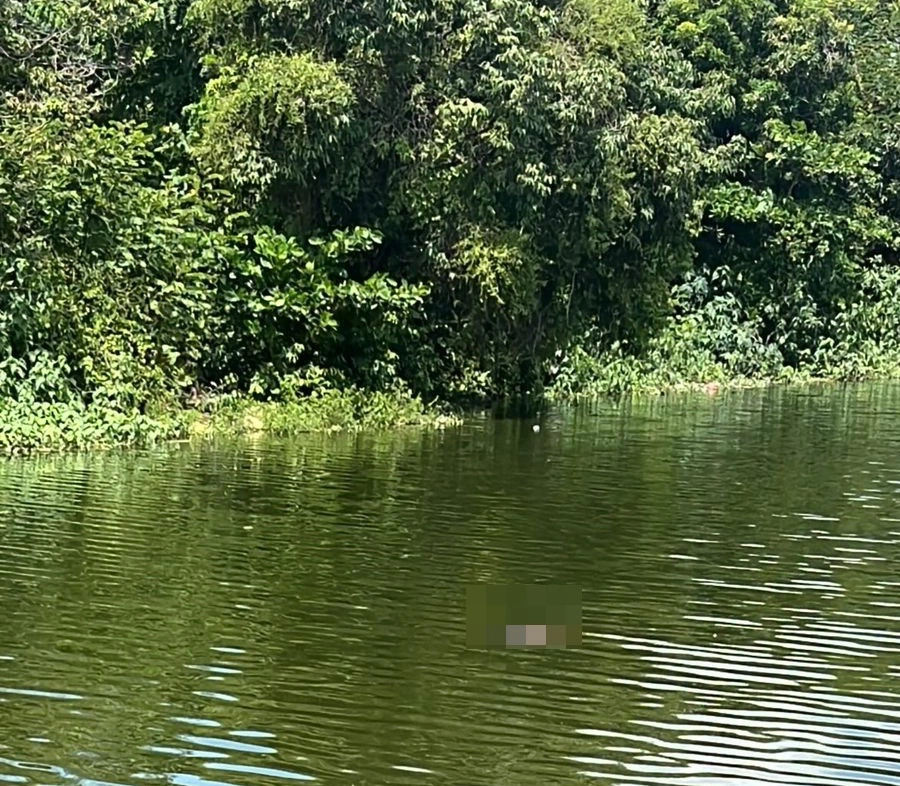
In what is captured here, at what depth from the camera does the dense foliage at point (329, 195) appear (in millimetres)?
20453

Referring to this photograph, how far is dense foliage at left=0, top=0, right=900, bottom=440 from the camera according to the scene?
67.1 ft

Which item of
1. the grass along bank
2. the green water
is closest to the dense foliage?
the grass along bank

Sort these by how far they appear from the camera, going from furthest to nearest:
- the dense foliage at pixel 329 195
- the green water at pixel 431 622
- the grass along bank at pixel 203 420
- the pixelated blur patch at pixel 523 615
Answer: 1. the dense foliage at pixel 329 195
2. the grass along bank at pixel 203 420
3. the pixelated blur patch at pixel 523 615
4. the green water at pixel 431 622

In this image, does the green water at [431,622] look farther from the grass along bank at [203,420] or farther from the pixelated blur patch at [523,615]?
the grass along bank at [203,420]

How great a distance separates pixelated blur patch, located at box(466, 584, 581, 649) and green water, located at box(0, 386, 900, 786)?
0.14m

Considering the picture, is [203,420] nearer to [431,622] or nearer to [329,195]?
[329,195]

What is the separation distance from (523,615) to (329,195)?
1374cm

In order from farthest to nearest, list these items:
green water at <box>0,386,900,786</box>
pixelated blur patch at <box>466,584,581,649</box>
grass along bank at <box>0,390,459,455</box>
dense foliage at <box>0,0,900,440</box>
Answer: dense foliage at <box>0,0,900,440</box> < grass along bank at <box>0,390,459,455</box> < pixelated blur patch at <box>466,584,581,649</box> < green water at <box>0,386,900,786</box>

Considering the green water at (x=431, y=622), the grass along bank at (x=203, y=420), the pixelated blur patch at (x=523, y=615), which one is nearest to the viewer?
the green water at (x=431, y=622)

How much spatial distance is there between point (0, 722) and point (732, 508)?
926 cm

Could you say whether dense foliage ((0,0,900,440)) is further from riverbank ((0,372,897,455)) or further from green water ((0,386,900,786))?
green water ((0,386,900,786))

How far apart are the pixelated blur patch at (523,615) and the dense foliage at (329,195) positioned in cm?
999

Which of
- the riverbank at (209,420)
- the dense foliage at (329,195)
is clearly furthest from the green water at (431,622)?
the dense foliage at (329,195)

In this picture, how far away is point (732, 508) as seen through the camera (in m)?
15.4
